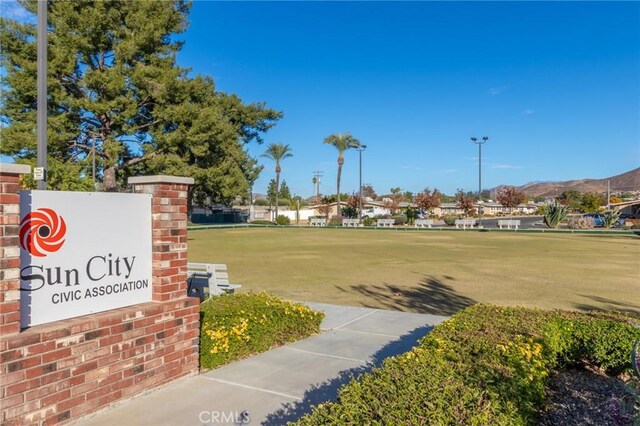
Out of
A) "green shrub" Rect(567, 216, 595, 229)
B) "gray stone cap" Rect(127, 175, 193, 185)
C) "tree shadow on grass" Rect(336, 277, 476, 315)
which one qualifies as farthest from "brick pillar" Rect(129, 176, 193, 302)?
"green shrub" Rect(567, 216, 595, 229)

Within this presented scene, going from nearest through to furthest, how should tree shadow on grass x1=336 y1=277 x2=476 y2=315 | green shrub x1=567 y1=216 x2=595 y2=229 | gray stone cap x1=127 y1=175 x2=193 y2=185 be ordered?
gray stone cap x1=127 y1=175 x2=193 y2=185 < tree shadow on grass x1=336 y1=277 x2=476 y2=315 < green shrub x1=567 y1=216 x2=595 y2=229

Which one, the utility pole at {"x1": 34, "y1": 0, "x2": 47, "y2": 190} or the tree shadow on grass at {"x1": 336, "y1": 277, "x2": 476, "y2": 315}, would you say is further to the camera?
the tree shadow on grass at {"x1": 336, "y1": 277, "x2": 476, "y2": 315}

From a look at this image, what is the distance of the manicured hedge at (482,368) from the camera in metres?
2.58

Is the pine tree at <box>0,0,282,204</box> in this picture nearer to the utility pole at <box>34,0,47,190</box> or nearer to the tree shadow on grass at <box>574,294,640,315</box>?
the utility pole at <box>34,0,47,190</box>

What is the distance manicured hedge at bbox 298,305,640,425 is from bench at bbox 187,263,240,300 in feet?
14.1

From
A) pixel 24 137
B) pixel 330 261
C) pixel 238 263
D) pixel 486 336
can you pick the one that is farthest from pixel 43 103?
pixel 24 137

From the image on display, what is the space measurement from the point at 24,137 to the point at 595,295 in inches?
1206

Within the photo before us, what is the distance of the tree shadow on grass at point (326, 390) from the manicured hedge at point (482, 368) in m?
0.33

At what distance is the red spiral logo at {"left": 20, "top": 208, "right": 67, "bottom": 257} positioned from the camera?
10.4ft

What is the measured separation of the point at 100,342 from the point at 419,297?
6.98 metres

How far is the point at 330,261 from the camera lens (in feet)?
50.9

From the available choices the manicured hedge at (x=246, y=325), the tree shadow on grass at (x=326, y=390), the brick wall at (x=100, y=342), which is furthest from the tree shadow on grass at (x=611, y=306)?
the brick wall at (x=100, y=342)

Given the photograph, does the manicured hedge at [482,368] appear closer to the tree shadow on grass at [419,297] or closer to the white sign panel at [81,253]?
the white sign panel at [81,253]

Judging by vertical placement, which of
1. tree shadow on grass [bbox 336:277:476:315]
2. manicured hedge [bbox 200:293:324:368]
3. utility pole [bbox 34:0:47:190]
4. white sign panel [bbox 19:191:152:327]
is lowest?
tree shadow on grass [bbox 336:277:476:315]
